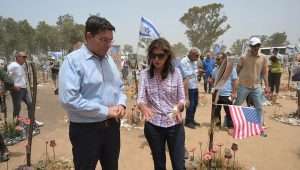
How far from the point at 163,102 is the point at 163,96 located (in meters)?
0.06

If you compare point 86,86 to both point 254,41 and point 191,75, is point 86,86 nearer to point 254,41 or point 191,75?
point 254,41

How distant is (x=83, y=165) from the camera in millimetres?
2088

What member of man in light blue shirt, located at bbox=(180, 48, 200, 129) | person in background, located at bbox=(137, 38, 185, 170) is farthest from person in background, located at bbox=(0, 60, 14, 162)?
man in light blue shirt, located at bbox=(180, 48, 200, 129)

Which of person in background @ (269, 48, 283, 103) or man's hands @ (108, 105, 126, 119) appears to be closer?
man's hands @ (108, 105, 126, 119)

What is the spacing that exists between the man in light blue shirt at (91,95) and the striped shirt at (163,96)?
0.42 metres

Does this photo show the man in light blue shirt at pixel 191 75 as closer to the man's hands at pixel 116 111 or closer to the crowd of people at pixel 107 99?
the crowd of people at pixel 107 99

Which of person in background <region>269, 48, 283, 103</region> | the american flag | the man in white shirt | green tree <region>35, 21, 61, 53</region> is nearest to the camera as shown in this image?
the american flag

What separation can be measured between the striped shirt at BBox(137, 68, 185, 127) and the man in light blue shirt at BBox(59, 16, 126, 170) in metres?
0.42

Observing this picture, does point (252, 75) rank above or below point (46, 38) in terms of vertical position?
below

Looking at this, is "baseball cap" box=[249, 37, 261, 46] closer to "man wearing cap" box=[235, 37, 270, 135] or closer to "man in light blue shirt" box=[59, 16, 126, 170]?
"man wearing cap" box=[235, 37, 270, 135]

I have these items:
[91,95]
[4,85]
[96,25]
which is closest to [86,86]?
[91,95]

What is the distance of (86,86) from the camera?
195 centimetres

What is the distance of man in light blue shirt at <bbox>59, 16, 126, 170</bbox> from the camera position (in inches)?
74.5

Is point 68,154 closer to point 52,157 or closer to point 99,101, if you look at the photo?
point 52,157
